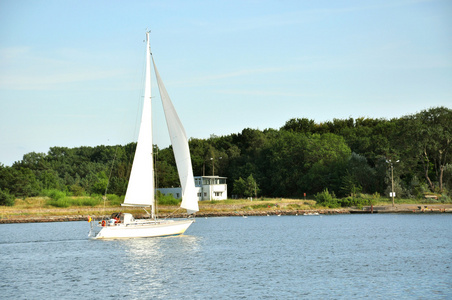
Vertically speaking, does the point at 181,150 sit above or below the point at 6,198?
above

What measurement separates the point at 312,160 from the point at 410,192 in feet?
71.9

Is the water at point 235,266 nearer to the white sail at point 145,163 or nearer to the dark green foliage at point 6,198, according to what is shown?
the white sail at point 145,163

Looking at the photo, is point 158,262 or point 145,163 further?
point 145,163

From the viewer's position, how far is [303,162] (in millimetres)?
102938

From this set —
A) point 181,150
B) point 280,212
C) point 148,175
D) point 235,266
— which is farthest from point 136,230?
point 280,212

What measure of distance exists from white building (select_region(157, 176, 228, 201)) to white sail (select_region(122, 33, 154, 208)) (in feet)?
179

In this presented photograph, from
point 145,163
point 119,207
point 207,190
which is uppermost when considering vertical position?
point 145,163

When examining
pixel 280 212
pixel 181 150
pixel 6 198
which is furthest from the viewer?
pixel 280 212

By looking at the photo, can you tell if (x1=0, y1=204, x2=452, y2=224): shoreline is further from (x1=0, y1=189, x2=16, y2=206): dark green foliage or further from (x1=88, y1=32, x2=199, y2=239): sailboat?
(x1=88, y1=32, x2=199, y2=239): sailboat

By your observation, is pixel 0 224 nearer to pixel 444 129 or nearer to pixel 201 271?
pixel 201 271

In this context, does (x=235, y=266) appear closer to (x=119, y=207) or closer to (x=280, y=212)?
(x=119, y=207)

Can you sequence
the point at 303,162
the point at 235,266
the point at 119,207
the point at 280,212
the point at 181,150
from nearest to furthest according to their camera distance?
the point at 235,266 → the point at 181,150 → the point at 119,207 → the point at 280,212 → the point at 303,162

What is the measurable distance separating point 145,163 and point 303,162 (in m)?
65.0

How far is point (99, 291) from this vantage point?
25094 mm
